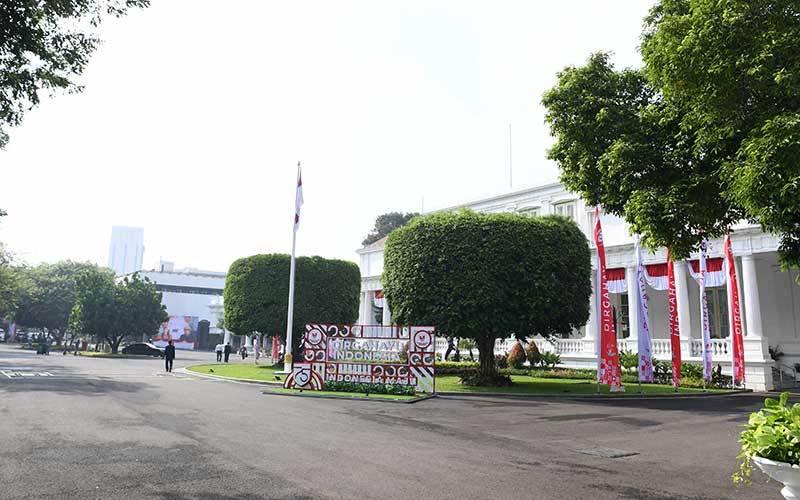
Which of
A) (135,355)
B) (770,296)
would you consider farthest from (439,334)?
(135,355)

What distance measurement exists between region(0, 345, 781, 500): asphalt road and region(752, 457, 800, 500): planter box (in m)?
3.62

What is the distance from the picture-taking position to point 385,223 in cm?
7194

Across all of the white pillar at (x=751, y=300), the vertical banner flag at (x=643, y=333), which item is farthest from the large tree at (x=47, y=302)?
the white pillar at (x=751, y=300)

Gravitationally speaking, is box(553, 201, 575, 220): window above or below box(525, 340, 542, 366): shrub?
above

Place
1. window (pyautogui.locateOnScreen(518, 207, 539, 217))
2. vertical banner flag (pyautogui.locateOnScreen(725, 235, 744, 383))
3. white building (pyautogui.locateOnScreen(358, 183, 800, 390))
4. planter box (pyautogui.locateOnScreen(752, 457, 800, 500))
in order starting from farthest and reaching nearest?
1. window (pyautogui.locateOnScreen(518, 207, 539, 217))
2. white building (pyautogui.locateOnScreen(358, 183, 800, 390))
3. vertical banner flag (pyautogui.locateOnScreen(725, 235, 744, 383))
4. planter box (pyautogui.locateOnScreen(752, 457, 800, 500))

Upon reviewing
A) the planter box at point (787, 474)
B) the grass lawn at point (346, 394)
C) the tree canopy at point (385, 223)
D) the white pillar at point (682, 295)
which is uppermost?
the tree canopy at point (385, 223)

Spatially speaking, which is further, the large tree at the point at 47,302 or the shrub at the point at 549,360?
the large tree at the point at 47,302

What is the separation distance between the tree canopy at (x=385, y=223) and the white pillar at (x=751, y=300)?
48.2 metres

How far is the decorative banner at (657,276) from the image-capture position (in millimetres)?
28828

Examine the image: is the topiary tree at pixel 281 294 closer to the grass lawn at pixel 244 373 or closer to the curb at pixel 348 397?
the grass lawn at pixel 244 373

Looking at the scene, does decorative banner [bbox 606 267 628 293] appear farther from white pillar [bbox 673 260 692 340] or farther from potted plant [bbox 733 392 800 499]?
potted plant [bbox 733 392 800 499]

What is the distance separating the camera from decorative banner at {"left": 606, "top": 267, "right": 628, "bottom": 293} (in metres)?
30.7

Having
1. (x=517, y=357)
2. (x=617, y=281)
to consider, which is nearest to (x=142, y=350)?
(x=517, y=357)

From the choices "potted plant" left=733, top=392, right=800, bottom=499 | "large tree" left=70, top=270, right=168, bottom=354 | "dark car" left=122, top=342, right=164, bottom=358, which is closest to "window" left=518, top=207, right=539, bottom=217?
"potted plant" left=733, top=392, right=800, bottom=499
